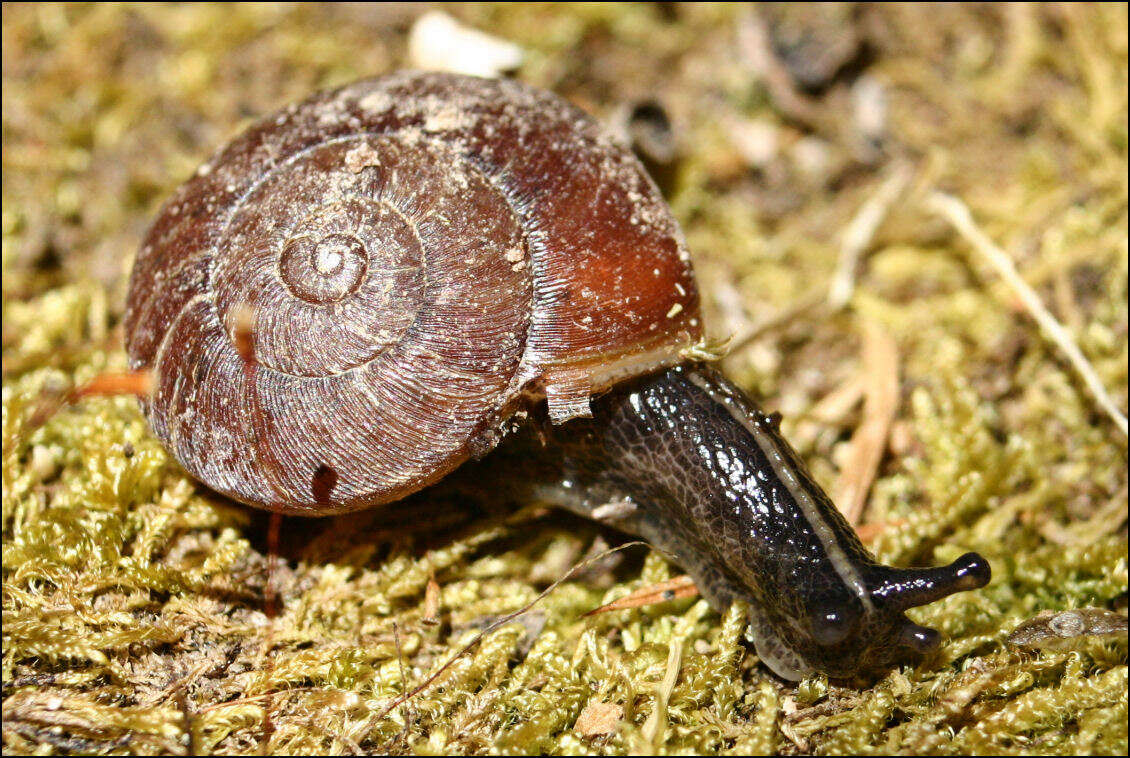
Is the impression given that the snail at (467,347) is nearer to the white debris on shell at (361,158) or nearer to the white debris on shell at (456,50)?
the white debris on shell at (361,158)

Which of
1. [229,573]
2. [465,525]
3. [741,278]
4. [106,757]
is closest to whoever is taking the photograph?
[106,757]

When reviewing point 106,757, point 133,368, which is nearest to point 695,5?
point 133,368

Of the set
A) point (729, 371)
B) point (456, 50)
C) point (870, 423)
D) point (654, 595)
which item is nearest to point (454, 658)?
point (654, 595)

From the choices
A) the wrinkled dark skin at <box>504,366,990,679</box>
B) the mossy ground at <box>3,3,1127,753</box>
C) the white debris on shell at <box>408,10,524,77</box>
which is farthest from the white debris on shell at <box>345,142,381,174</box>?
the white debris on shell at <box>408,10,524,77</box>

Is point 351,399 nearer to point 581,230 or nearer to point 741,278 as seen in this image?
point 581,230

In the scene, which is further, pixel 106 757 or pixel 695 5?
pixel 695 5

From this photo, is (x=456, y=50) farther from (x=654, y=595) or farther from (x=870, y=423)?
(x=654, y=595)
